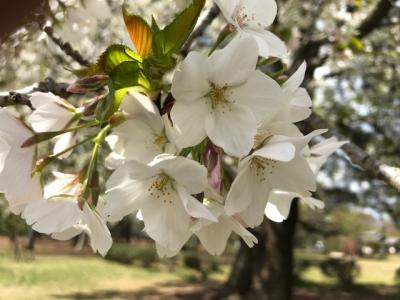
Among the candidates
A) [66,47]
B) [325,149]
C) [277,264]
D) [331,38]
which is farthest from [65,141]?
[277,264]

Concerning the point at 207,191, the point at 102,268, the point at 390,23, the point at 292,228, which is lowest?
the point at 102,268

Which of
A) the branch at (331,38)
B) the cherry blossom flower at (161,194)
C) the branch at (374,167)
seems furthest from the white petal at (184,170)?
the branch at (331,38)

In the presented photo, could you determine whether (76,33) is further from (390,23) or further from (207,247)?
(390,23)

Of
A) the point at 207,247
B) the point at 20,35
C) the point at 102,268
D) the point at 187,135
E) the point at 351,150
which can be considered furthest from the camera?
the point at 102,268

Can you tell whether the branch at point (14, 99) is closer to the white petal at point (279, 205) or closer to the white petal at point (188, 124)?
the white petal at point (188, 124)

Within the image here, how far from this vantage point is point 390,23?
464cm

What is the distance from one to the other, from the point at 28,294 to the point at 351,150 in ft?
32.3

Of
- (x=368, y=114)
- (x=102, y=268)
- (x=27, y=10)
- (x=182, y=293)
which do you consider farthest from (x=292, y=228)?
(x=102, y=268)

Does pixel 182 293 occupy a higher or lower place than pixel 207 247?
lower

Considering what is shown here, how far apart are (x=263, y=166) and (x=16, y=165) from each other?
15.3 inches

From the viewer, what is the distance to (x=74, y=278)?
12969mm

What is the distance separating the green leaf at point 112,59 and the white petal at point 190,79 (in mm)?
88

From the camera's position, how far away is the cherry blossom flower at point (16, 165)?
31.6 inches

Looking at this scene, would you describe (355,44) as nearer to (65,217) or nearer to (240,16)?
(240,16)
